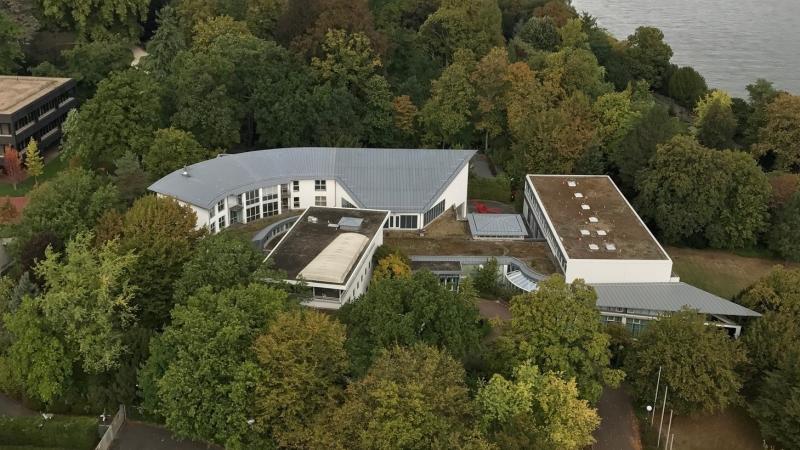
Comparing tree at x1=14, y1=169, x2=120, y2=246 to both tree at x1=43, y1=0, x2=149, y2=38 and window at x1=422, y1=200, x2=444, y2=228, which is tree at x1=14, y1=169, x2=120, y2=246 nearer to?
window at x1=422, y1=200, x2=444, y2=228

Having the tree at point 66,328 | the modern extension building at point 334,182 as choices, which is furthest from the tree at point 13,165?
the tree at point 66,328

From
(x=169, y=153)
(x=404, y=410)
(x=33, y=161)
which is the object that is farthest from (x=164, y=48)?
(x=404, y=410)

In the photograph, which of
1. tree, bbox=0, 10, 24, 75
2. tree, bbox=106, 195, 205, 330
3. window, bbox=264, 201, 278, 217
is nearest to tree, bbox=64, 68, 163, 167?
window, bbox=264, 201, 278, 217

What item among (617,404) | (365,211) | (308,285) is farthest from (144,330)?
(617,404)

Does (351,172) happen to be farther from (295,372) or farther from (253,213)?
(295,372)

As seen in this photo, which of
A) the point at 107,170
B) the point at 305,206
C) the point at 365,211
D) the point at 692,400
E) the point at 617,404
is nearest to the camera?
the point at 692,400

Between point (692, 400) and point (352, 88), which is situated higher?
point (352, 88)

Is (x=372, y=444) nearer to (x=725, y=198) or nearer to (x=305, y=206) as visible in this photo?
(x=305, y=206)
